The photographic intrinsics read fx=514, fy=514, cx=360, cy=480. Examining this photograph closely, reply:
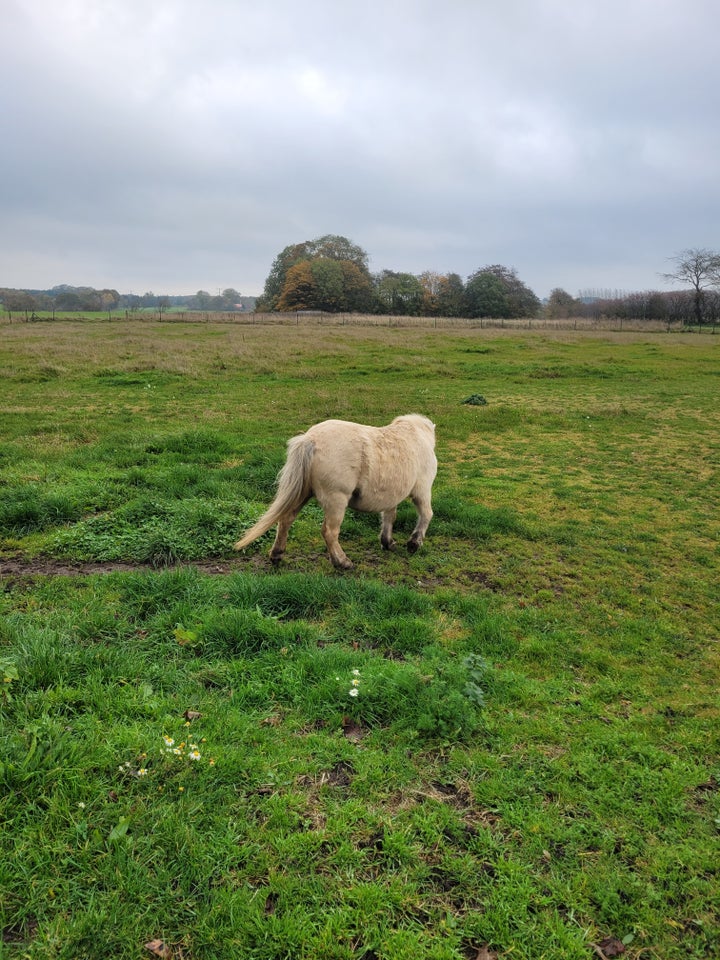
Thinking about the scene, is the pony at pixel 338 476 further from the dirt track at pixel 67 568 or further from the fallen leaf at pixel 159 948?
the fallen leaf at pixel 159 948

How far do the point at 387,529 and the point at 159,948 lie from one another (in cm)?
477

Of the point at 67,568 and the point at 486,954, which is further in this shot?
the point at 67,568

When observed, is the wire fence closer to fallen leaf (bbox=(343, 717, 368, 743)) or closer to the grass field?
the grass field

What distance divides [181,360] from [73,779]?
20.5m

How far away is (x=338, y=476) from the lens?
5305mm

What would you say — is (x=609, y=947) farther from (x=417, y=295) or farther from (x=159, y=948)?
(x=417, y=295)

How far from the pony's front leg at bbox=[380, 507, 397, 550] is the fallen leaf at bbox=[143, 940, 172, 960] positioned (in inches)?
185

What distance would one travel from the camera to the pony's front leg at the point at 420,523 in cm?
639

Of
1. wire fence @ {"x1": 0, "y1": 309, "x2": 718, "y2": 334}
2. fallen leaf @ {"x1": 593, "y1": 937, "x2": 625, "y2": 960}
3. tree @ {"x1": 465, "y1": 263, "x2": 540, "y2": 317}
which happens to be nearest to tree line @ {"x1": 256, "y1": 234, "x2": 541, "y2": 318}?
tree @ {"x1": 465, "y1": 263, "x2": 540, "y2": 317}

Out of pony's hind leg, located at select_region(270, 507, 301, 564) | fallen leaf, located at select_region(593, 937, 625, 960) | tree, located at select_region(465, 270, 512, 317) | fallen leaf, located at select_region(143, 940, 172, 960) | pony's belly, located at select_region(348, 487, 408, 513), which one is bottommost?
fallen leaf, located at select_region(593, 937, 625, 960)

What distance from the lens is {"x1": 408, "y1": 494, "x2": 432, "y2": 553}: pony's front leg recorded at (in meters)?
6.39

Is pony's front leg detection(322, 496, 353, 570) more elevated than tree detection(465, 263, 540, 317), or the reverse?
tree detection(465, 263, 540, 317)

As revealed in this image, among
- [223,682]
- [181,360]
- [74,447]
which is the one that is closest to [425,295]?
[181,360]

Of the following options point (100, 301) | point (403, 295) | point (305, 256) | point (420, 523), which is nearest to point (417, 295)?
point (403, 295)
